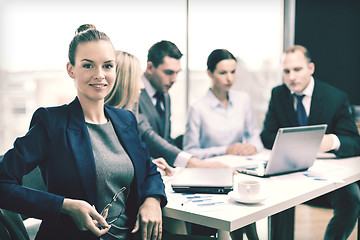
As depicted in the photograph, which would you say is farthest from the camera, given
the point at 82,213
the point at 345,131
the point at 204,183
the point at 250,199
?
the point at 345,131

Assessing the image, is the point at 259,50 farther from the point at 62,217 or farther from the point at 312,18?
the point at 62,217

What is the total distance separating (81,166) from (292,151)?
1082 mm

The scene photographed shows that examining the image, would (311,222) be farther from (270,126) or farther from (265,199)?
(265,199)

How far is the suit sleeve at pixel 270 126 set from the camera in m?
2.92

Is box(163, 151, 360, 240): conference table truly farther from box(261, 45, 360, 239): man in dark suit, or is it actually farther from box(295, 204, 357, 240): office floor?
box(295, 204, 357, 240): office floor

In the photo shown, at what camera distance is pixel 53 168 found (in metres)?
1.34

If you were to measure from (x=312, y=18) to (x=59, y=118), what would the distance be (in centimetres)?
343

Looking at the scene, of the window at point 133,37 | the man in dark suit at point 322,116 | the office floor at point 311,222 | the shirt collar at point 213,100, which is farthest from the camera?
the window at point 133,37

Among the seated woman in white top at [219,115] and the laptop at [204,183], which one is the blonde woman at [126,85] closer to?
the laptop at [204,183]

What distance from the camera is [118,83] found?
212cm

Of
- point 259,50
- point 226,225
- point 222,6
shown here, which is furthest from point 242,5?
point 226,225

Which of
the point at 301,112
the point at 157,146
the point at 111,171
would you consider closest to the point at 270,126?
the point at 301,112

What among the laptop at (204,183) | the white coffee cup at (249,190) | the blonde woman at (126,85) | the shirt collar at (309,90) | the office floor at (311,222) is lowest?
the office floor at (311,222)

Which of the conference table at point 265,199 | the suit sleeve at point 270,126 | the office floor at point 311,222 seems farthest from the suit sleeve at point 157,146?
the office floor at point 311,222
